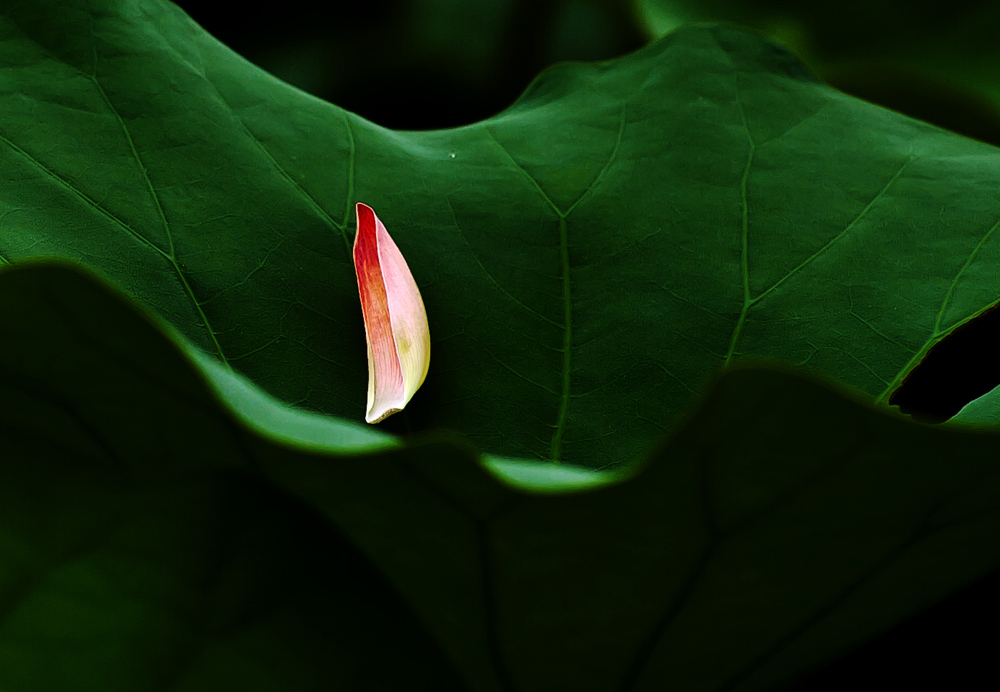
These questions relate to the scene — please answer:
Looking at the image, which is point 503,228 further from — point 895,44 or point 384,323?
point 895,44

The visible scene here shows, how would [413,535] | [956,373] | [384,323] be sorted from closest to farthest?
[413,535] < [384,323] < [956,373]

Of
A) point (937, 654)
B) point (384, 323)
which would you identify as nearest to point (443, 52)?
point (384, 323)

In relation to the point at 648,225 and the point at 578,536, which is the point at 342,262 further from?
the point at 578,536

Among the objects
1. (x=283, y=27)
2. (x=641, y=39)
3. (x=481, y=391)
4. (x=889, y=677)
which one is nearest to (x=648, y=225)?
(x=481, y=391)

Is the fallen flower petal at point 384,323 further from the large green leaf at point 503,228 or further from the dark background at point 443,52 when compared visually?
the dark background at point 443,52

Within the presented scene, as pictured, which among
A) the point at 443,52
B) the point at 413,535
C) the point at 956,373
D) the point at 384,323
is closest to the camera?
the point at 413,535

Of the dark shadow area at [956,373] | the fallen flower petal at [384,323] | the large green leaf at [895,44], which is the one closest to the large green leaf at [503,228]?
the fallen flower petal at [384,323]
